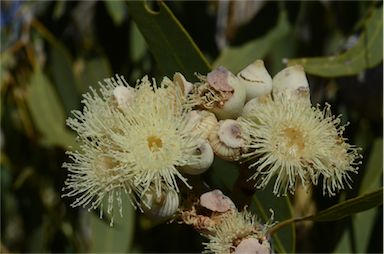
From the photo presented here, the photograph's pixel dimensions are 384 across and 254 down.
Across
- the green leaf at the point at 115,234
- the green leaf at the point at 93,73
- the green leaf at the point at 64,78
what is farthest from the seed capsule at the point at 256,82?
the green leaf at the point at 64,78

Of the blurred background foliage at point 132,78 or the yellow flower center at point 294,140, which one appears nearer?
the yellow flower center at point 294,140

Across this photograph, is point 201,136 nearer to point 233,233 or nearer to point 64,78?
point 233,233

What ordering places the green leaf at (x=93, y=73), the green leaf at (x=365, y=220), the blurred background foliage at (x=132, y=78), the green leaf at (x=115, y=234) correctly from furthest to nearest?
the green leaf at (x=93, y=73) < the green leaf at (x=115, y=234) < the blurred background foliage at (x=132, y=78) < the green leaf at (x=365, y=220)

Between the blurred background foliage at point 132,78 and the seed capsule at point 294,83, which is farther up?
the blurred background foliage at point 132,78

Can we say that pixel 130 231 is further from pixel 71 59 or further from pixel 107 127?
pixel 107 127

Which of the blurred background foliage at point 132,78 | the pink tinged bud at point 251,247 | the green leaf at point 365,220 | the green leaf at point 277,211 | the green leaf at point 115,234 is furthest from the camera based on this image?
the green leaf at point 115,234

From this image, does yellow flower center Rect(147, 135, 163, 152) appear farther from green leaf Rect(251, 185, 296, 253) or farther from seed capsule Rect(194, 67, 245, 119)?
green leaf Rect(251, 185, 296, 253)

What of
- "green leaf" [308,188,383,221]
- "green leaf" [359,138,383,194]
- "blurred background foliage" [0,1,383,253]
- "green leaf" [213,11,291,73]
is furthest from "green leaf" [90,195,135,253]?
"green leaf" [308,188,383,221]

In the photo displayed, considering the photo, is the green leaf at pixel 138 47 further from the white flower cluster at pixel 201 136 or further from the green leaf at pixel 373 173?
the white flower cluster at pixel 201 136
